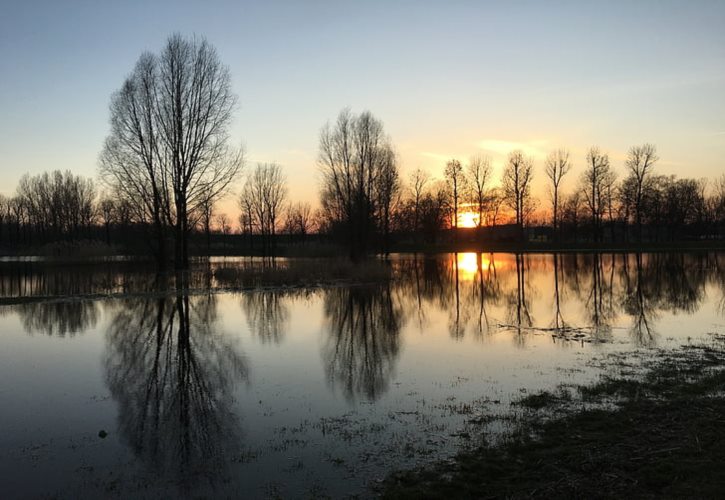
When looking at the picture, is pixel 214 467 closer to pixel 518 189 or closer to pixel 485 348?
pixel 485 348

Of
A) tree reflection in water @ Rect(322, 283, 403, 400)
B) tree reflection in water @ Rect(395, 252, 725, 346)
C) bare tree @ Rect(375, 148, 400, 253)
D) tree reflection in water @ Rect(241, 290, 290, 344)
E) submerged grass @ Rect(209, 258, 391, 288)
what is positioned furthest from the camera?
bare tree @ Rect(375, 148, 400, 253)

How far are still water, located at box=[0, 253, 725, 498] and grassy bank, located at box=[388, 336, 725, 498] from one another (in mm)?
522

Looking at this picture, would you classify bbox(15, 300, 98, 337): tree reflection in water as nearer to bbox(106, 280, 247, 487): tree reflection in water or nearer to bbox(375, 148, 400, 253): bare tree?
bbox(106, 280, 247, 487): tree reflection in water

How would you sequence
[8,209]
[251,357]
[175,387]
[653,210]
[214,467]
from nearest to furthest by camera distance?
[214,467] < [175,387] < [251,357] < [653,210] < [8,209]

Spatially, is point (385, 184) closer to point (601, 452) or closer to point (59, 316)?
point (59, 316)

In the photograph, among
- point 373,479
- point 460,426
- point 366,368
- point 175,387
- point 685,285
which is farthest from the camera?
point 685,285

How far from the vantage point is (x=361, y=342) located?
13.1 meters

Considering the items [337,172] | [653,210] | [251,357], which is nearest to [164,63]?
[337,172]

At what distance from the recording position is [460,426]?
270 inches

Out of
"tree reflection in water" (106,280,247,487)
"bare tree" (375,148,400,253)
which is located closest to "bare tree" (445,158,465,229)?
"bare tree" (375,148,400,253)

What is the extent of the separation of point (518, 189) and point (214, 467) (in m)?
84.6

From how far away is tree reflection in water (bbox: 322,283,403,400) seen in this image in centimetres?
952

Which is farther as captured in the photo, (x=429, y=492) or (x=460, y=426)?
(x=460, y=426)

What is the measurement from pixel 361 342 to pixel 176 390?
528cm
